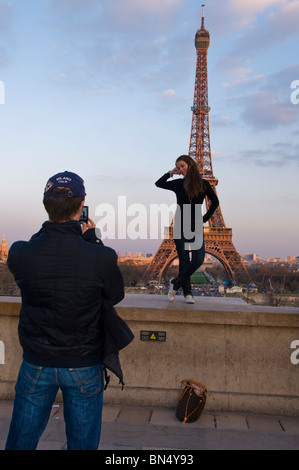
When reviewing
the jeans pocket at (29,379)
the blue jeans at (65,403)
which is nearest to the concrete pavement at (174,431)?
the blue jeans at (65,403)

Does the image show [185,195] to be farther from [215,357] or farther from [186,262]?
[215,357]

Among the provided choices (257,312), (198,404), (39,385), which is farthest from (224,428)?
(39,385)

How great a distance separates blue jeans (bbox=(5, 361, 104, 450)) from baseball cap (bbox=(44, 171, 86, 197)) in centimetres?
91

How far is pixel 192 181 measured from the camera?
507 cm

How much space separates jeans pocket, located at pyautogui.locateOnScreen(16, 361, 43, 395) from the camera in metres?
2.31

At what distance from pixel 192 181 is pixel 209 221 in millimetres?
45235

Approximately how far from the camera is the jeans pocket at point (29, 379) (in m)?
Answer: 2.31

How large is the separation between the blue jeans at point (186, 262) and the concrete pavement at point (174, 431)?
1447mm

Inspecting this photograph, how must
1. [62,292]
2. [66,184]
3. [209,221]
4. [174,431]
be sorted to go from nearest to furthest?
1. [62,292]
2. [66,184]
3. [174,431]
4. [209,221]

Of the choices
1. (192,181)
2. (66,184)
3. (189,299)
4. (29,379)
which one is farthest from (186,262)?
(29,379)

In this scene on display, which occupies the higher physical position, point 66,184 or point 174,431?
point 66,184

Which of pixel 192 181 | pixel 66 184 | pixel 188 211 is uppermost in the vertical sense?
pixel 192 181
